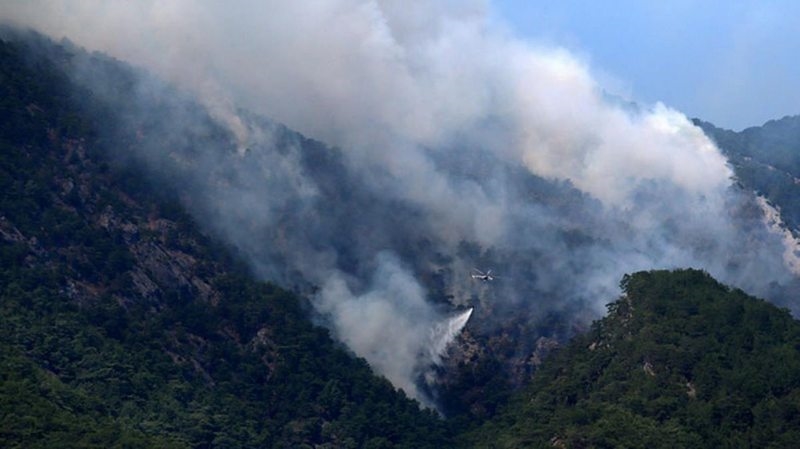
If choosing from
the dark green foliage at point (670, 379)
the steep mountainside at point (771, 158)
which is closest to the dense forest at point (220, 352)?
the dark green foliage at point (670, 379)

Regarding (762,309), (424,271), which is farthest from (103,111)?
(762,309)

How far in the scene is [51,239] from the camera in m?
134

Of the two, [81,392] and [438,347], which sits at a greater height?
[438,347]

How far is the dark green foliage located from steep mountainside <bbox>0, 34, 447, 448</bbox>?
10773 millimetres

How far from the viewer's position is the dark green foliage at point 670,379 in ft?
381

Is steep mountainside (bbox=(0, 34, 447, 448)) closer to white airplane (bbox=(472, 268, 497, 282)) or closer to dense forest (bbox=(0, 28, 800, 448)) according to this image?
dense forest (bbox=(0, 28, 800, 448))

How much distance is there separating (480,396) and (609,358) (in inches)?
650

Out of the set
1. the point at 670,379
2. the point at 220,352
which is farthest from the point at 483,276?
the point at 670,379

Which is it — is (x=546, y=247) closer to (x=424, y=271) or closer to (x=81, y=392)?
(x=424, y=271)

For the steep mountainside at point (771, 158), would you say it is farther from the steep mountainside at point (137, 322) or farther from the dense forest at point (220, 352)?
the steep mountainside at point (137, 322)

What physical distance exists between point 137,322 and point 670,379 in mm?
37411

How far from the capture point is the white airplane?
5920 inches

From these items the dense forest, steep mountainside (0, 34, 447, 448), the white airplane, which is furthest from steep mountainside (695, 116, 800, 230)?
steep mountainside (0, 34, 447, 448)

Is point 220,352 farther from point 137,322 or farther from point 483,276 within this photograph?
point 483,276
